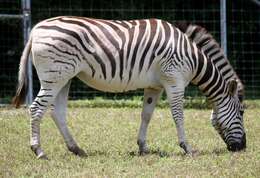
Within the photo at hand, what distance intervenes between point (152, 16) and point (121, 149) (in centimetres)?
896

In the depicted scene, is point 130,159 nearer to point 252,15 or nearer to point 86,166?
point 86,166

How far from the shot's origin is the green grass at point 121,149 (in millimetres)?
6637

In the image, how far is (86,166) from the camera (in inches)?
274

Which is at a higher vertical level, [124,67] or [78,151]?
[124,67]

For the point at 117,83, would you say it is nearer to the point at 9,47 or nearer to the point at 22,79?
the point at 22,79

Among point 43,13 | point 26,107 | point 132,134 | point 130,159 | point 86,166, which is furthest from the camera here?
point 43,13

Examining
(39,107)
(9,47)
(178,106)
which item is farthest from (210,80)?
(9,47)

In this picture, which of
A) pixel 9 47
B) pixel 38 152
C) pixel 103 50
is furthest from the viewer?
pixel 9 47

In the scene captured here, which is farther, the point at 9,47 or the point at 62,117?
the point at 9,47

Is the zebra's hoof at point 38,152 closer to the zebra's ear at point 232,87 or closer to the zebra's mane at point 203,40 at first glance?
the zebra's mane at point 203,40

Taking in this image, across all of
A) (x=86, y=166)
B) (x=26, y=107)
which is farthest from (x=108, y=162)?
(x=26, y=107)

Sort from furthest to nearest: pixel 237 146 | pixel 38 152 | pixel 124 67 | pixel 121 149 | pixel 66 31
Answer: pixel 121 149 → pixel 237 146 → pixel 124 67 → pixel 66 31 → pixel 38 152

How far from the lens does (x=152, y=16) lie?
1688 centimetres

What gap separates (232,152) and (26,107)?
5684 millimetres
